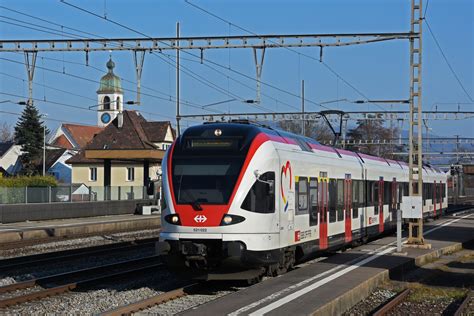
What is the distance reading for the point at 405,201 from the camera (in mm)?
22141

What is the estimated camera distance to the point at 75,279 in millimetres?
16844

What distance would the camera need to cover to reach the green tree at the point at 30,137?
90562mm

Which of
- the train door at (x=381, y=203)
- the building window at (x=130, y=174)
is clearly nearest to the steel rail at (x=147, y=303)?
the train door at (x=381, y=203)

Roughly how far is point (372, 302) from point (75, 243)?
1526cm

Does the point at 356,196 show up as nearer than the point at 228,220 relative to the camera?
No

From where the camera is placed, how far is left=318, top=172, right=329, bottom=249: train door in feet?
60.6

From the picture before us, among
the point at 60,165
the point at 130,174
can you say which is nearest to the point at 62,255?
the point at 130,174

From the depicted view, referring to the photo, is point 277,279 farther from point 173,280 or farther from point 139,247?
point 139,247

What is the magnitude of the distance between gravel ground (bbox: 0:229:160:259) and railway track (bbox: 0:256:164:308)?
500 centimetres

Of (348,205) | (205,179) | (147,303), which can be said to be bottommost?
(147,303)

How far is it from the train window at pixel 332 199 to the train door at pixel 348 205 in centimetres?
125

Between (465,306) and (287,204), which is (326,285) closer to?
(287,204)

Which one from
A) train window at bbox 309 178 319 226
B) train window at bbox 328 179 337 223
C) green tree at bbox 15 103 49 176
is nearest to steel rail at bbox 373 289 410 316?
train window at bbox 309 178 319 226

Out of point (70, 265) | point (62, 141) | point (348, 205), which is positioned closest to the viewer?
point (70, 265)
